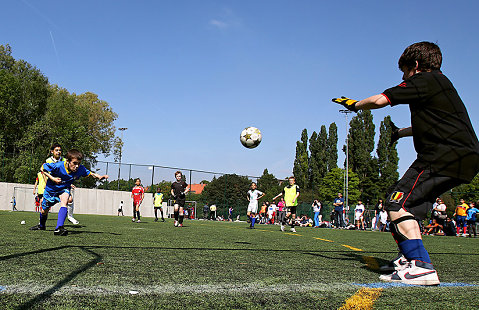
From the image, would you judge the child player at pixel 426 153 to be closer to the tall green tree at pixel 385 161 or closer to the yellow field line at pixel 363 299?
the yellow field line at pixel 363 299

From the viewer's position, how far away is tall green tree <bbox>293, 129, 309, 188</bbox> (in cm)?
6456

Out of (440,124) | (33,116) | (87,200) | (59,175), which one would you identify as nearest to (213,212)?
(87,200)

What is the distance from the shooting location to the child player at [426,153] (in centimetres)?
305

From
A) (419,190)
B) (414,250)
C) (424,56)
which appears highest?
(424,56)

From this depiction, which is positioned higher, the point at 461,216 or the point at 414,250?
the point at 414,250

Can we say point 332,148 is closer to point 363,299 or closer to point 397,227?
point 397,227

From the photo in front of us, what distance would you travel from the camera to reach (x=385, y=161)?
2349 inches

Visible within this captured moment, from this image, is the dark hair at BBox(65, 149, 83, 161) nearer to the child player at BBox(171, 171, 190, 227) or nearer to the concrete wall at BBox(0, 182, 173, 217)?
the child player at BBox(171, 171, 190, 227)

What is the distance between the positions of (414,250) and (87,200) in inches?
1282

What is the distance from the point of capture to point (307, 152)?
2589 inches

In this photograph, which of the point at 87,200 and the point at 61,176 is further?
the point at 87,200

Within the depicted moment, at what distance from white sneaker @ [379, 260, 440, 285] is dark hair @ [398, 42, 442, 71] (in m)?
1.64

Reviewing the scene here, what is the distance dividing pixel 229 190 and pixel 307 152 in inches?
1234

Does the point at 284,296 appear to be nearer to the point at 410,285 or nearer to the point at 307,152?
the point at 410,285
